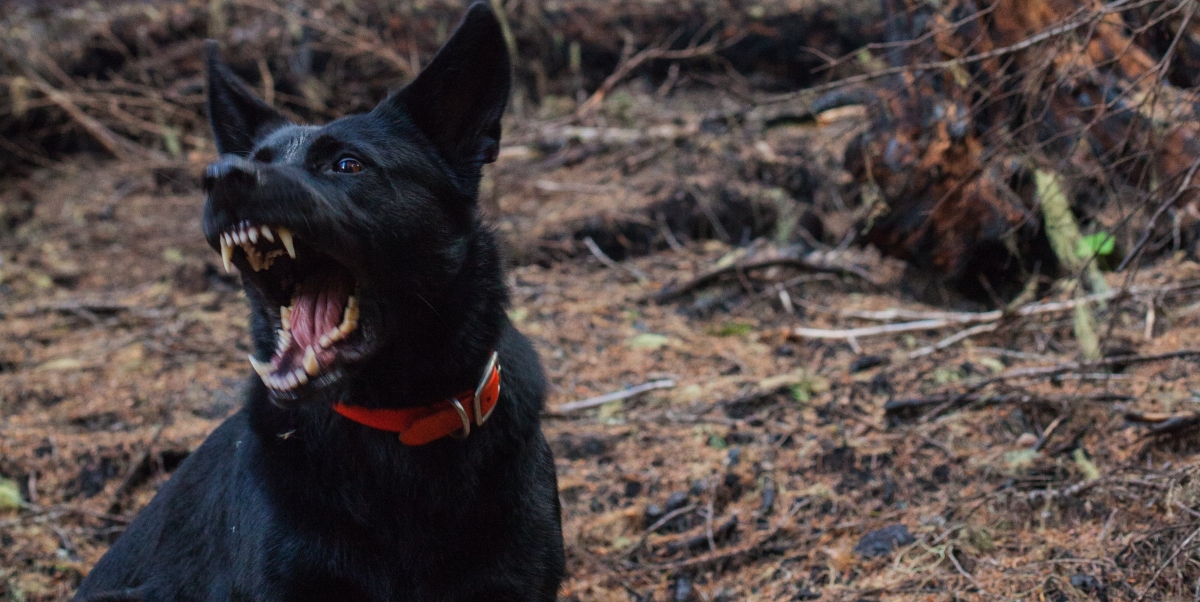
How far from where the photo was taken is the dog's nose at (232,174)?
2.11 m

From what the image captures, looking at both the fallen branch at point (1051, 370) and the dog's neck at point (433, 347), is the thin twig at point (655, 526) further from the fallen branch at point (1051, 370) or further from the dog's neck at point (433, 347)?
the dog's neck at point (433, 347)

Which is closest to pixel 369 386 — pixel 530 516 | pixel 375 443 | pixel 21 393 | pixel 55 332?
pixel 375 443

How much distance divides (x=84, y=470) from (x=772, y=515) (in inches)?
141

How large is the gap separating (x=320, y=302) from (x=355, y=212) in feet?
1.00

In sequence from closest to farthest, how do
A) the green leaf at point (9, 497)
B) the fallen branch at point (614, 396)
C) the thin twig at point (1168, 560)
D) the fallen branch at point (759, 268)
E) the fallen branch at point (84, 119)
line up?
the thin twig at point (1168, 560) → the green leaf at point (9, 497) → the fallen branch at point (614, 396) → the fallen branch at point (759, 268) → the fallen branch at point (84, 119)

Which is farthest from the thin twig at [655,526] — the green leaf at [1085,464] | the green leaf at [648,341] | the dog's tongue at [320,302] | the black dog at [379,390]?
the dog's tongue at [320,302]

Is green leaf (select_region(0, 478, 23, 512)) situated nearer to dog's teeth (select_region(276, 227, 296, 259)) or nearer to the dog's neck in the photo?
the dog's neck

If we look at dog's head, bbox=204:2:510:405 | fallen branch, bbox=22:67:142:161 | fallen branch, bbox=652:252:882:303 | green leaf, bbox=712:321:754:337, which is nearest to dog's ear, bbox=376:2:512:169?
dog's head, bbox=204:2:510:405

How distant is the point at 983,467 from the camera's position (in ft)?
12.0

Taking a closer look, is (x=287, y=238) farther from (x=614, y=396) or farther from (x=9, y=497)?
(x=9, y=497)

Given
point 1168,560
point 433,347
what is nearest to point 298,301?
point 433,347

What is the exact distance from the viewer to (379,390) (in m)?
2.58

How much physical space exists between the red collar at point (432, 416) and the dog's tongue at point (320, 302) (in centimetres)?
26

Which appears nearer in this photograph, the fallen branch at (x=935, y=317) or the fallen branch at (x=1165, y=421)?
the fallen branch at (x=1165, y=421)
